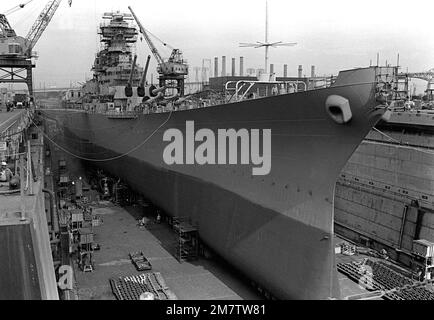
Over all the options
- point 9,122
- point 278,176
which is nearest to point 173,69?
point 9,122

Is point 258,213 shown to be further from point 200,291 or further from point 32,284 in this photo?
point 32,284

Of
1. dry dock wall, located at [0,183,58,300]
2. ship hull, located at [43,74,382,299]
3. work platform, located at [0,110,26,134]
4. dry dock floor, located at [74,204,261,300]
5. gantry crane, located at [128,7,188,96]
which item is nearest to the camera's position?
dry dock wall, located at [0,183,58,300]

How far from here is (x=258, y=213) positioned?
6.97 m

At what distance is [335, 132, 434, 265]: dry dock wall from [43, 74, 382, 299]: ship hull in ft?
14.8

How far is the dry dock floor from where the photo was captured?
7263 millimetres

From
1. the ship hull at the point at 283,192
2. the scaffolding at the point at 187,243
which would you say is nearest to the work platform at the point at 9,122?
the ship hull at the point at 283,192

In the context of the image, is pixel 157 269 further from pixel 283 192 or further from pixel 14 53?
pixel 14 53

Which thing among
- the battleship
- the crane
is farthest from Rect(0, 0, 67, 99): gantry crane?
the battleship

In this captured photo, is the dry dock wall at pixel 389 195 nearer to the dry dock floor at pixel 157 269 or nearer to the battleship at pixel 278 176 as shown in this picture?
the battleship at pixel 278 176

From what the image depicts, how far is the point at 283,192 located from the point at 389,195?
5.11m

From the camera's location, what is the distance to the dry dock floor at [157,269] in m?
7.26

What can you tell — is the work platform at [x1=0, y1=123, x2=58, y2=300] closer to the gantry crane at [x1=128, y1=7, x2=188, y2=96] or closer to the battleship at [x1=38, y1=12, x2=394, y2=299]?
the battleship at [x1=38, y1=12, x2=394, y2=299]

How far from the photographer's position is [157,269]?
8312 millimetres
